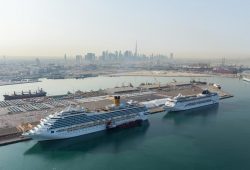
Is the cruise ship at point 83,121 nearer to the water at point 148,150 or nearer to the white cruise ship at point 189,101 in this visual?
the water at point 148,150

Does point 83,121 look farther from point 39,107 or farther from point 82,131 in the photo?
point 39,107

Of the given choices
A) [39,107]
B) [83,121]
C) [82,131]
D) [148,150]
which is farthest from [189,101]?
[39,107]

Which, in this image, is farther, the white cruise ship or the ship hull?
the white cruise ship

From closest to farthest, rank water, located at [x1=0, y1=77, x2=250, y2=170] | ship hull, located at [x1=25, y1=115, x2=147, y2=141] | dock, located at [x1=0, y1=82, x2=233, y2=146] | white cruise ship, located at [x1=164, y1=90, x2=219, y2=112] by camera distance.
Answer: water, located at [x1=0, y1=77, x2=250, y2=170] → ship hull, located at [x1=25, y1=115, x2=147, y2=141] → dock, located at [x1=0, y1=82, x2=233, y2=146] → white cruise ship, located at [x1=164, y1=90, x2=219, y2=112]

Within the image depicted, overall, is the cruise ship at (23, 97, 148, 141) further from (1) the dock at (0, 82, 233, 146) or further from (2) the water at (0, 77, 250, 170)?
(1) the dock at (0, 82, 233, 146)

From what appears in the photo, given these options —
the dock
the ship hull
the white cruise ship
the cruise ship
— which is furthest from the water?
the white cruise ship

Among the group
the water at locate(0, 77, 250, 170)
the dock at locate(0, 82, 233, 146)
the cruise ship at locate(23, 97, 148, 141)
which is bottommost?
the water at locate(0, 77, 250, 170)
